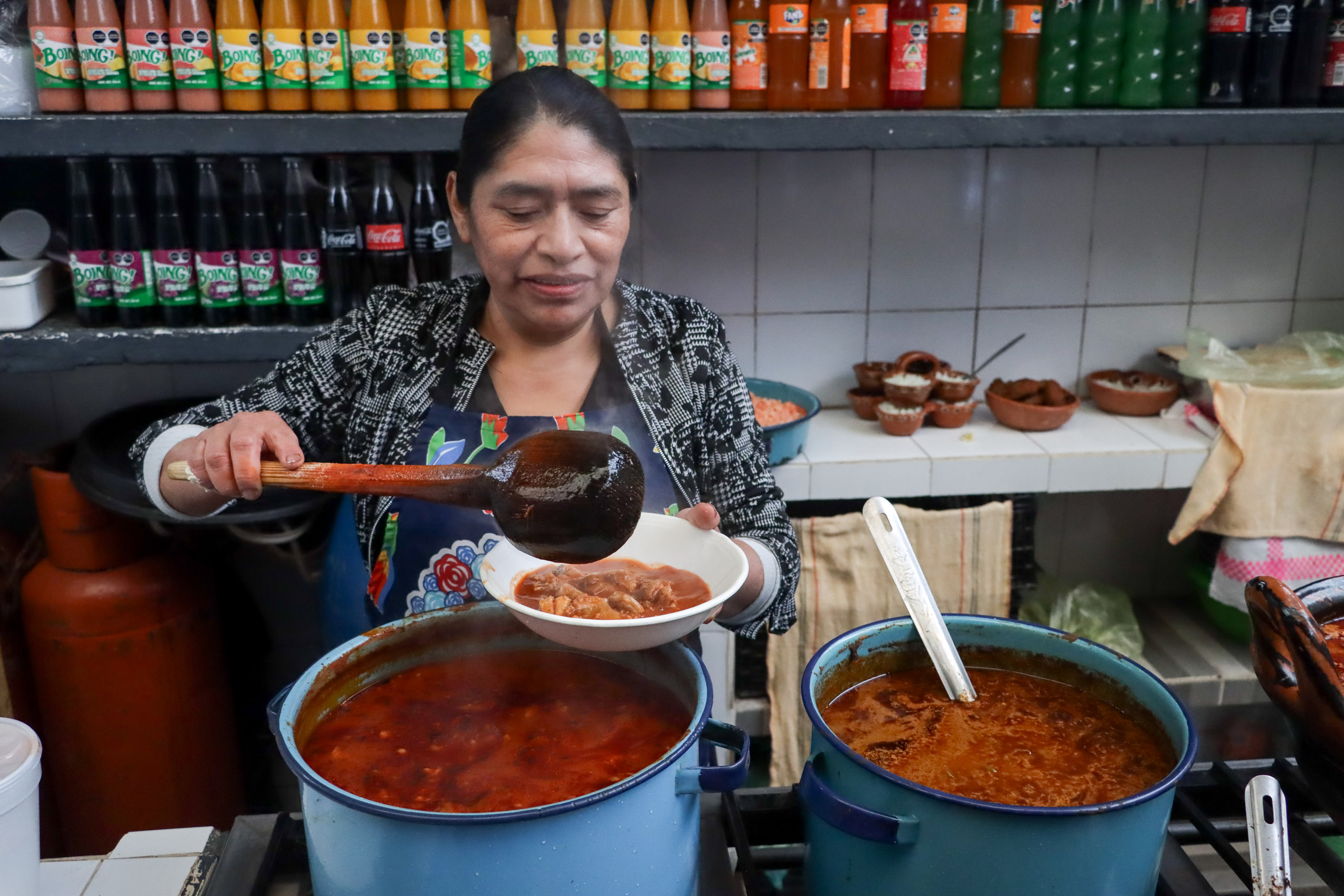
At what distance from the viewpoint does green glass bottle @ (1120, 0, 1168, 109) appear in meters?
2.44

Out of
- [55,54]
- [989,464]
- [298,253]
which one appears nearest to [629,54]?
[298,253]

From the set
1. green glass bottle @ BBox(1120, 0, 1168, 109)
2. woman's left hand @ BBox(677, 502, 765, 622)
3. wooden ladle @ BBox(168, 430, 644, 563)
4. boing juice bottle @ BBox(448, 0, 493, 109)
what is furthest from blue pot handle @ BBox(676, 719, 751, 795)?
green glass bottle @ BBox(1120, 0, 1168, 109)

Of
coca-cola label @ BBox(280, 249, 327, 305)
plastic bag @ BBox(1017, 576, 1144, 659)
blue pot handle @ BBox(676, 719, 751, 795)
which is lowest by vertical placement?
plastic bag @ BBox(1017, 576, 1144, 659)

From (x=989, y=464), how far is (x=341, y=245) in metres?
1.64

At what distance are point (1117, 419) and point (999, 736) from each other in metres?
2.06

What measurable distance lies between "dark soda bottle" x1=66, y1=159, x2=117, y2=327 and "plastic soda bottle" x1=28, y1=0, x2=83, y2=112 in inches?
5.2

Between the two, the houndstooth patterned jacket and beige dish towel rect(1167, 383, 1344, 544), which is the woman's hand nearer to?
the houndstooth patterned jacket

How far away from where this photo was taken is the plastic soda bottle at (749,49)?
232 cm

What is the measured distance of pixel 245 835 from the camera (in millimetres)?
1051

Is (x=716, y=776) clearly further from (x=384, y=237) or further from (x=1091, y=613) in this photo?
(x=1091, y=613)

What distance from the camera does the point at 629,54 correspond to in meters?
2.26

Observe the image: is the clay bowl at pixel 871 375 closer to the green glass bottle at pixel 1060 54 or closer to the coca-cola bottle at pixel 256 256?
the green glass bottle at pixel 1060 54

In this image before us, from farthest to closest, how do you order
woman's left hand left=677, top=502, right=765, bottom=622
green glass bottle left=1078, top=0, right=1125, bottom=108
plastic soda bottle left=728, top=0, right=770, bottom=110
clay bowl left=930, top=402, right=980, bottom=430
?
clay bowl left=930, top=402, right=980, bottom=430 → green glass bottle left=1078, top=0, right=1125, bottom=108 → plastic soda bottle left=728, top=0, right=770, bottom=110 → woman's left hand left=677, top=502, right=765, bottom=622

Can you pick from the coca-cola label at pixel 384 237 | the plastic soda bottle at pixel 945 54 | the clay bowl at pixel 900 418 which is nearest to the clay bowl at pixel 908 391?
the clay bowl at pixel 900 418
